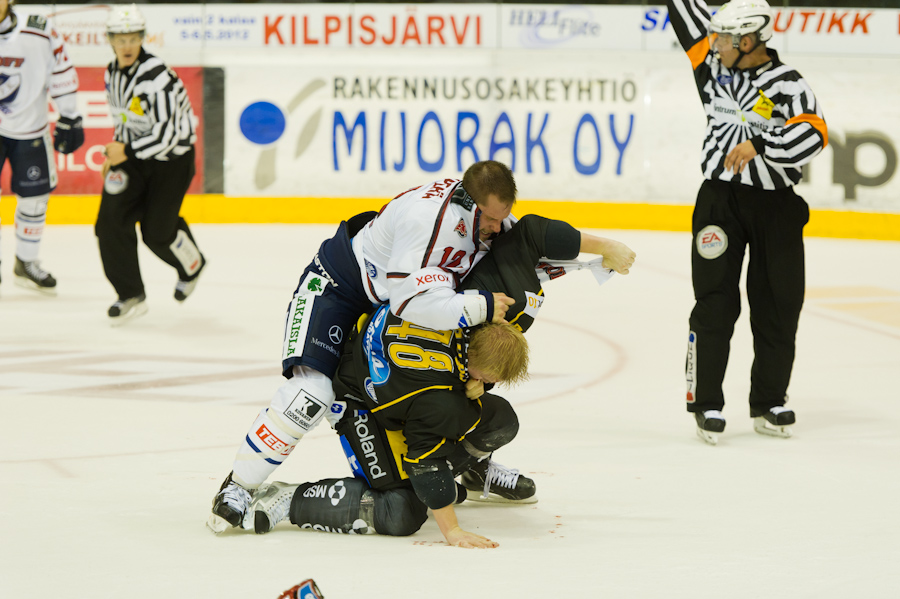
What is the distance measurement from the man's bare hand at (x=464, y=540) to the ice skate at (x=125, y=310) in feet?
A: 12.9

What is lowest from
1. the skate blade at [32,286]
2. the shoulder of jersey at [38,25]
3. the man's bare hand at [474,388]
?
the skate blade at [32,286]

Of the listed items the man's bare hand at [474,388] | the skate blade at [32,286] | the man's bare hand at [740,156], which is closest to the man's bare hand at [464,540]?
the man's bare hand at [474,388]

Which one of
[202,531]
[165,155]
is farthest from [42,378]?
[202,531]

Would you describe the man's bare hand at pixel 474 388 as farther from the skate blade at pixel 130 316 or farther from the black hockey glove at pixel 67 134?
the black hockey glove at pixel 67 134

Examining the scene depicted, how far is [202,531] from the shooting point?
10.7 ft

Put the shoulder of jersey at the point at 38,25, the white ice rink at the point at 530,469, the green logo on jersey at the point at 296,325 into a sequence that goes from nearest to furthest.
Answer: the white ice rink at the point at 530,469 → the green logo on jersey at the point at 296,325 → the shoulder of jersey at the point at 38,25

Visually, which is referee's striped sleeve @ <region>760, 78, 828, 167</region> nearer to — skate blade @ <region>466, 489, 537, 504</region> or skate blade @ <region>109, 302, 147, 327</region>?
skate blade @ <region>466, 489, 537, 504</region>

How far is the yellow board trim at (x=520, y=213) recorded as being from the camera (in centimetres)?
1031

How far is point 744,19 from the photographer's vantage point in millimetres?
4293

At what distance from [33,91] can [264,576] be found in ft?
18.3

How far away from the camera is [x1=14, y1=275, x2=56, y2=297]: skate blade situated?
754 centimetres

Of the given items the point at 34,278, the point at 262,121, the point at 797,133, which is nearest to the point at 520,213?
the point at 262,121

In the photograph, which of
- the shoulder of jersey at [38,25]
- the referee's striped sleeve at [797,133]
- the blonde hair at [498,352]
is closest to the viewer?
the blonde hair at [498,352]

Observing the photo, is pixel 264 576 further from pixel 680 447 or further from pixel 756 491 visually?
pixel 680 447
